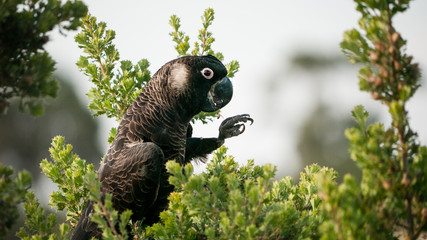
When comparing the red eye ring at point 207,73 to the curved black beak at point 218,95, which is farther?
the curved black beak at point 218,95

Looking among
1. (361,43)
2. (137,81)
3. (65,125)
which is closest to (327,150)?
(65,125)

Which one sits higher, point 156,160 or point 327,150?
point 327,150

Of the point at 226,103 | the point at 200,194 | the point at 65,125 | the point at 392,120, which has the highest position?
the point at 65,125

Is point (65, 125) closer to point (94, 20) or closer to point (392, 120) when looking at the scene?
point (94, 20)

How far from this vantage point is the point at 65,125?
21.8 meters

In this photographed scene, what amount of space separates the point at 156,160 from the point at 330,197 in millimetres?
1998

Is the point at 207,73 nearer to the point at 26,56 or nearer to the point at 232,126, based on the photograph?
the point at 232,126

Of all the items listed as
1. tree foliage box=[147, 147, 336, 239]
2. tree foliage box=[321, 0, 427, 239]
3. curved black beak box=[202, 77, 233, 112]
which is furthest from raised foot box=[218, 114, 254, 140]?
tree foliage box=[321, 0, 427, 239]

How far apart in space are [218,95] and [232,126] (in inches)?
17.8

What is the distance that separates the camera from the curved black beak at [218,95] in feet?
13.4

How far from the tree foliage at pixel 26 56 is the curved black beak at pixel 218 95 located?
2071 millimetres

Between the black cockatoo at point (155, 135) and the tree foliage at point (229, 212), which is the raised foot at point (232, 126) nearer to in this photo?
the black cockatoo at point (155, 135)

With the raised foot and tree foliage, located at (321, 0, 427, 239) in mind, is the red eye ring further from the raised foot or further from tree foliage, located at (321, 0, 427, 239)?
tree foliage, located at (321, 0, 427, 239)

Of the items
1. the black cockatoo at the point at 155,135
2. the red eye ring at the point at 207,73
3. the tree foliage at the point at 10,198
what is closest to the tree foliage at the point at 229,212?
the black cockatoo at the point at 155,135
